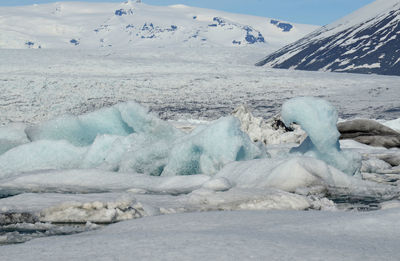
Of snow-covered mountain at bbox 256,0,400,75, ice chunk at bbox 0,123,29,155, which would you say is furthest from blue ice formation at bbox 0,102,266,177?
snow-covered mountain at bbox 256,0,400,75

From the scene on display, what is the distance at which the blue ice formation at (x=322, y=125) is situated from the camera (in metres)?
7.11

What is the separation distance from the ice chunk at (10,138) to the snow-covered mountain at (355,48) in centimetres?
9563

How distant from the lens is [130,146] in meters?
7.66

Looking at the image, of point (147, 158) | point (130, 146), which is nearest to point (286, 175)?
point (147, 158)

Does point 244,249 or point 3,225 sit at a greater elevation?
point 244,249

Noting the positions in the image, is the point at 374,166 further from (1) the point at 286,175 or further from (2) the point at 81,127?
(2) the point at 81,127

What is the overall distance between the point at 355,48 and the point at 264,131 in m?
106

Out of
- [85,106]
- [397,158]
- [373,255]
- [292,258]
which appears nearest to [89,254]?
[292,258]

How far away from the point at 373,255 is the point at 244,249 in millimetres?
523

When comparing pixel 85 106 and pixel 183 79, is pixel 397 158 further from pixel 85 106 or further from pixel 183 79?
pixel 183 79

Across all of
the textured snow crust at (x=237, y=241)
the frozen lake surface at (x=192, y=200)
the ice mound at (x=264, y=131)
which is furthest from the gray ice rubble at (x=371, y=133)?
the textured snow crust at (x=237, y=241)

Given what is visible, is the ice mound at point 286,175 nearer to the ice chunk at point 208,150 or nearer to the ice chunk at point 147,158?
the ice chunk at point 208,150

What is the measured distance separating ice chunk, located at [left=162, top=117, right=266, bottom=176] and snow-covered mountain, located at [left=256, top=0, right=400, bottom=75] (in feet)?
317

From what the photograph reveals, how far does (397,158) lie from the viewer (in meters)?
9.08
